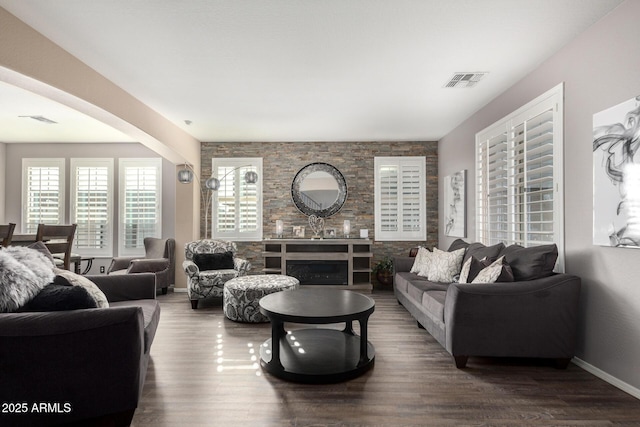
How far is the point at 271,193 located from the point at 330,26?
4.05 metres

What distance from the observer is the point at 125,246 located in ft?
21.3

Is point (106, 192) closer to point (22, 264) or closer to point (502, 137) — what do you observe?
point (22, 264)

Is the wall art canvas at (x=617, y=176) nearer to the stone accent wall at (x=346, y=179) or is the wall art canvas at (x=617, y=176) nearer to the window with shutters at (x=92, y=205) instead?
the stone accent wall at (x=346, y=179)

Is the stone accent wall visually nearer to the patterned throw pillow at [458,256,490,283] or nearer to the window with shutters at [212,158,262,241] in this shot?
the window with shutters at [212,158,262,241]

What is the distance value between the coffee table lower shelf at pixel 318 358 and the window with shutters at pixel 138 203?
170 inches

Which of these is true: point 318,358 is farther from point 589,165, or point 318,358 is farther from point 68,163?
point 68,163

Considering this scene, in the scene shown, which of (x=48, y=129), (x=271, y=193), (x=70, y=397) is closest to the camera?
(x=70, y=397)

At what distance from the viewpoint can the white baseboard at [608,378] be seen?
234cm

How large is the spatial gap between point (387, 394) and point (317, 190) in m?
4.35

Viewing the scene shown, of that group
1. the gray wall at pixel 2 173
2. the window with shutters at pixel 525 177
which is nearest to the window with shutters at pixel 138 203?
the gray wall at pixel 2 173

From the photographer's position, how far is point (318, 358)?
2.85 m

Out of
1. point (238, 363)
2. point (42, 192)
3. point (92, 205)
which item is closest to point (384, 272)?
point (238, 363)

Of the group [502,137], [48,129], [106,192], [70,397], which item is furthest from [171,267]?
[502,137]

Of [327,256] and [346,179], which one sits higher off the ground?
[346,179]
